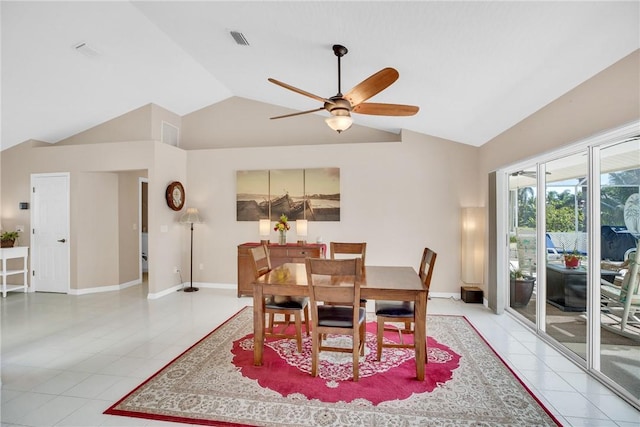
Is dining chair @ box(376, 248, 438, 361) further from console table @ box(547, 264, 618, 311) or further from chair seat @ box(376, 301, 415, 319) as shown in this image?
console table @ box(547, 264, 618, 311)

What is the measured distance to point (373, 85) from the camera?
243cm

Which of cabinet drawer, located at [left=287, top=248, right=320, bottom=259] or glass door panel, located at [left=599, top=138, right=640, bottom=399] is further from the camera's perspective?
cabinet drawer, located at [left=287, top=248, right=320, bottom=259]

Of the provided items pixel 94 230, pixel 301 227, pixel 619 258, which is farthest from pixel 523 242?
pixel 94 230

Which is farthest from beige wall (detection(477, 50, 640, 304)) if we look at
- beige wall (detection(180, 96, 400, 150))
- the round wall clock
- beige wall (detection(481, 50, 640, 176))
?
the round wall clock

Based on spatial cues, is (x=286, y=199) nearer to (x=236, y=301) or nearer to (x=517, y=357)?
(x=236, y=301)

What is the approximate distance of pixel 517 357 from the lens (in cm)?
297

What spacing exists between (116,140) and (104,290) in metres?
2.70

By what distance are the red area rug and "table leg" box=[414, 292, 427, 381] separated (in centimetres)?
11

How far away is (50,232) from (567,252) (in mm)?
7597

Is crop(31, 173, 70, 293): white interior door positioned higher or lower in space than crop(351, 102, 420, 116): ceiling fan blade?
lower

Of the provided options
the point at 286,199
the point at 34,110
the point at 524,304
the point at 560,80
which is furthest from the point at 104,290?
the point at 560,80

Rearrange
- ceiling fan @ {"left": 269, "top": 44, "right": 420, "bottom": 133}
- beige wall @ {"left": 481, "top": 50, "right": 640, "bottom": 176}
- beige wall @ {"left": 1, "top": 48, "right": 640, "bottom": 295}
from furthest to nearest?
beige wall @ {"left": 1, "top": 48, "right": 640, "bottom": 295} → ceiling fan @ {"left": 269, "top": 44, "right": 420, "bottom": 133} → beige wall @ {"left": 481, "top": 50, "right": 640, "bottom": 176}

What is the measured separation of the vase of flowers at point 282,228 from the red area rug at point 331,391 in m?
2.23

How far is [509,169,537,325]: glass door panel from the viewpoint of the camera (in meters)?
3.67
